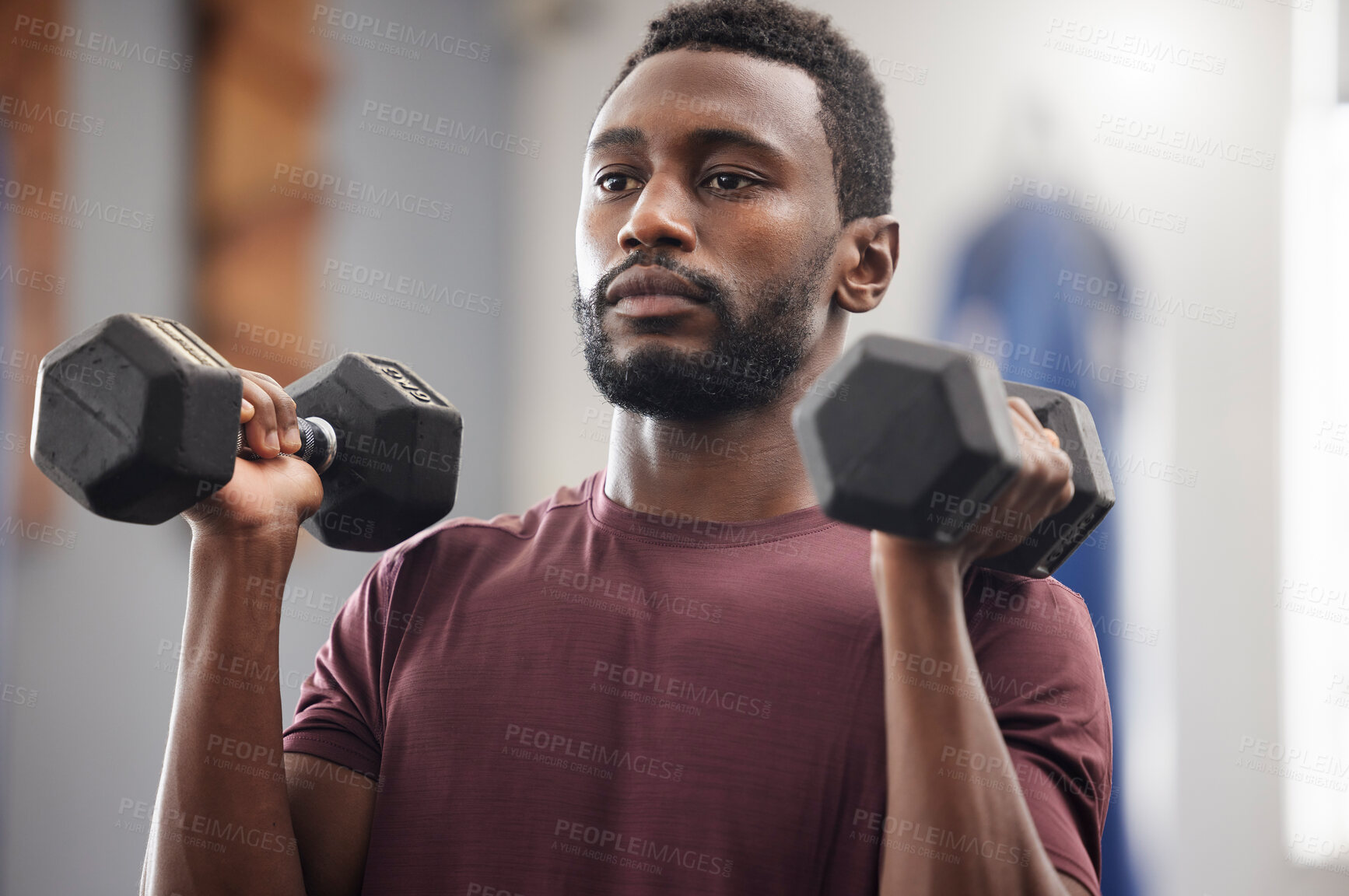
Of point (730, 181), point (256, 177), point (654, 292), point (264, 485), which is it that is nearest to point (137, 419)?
point (264, 485)

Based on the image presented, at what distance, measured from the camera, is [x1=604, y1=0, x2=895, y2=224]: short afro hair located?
42.8 inches

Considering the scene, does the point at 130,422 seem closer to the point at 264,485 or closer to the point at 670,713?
the point at 264,485

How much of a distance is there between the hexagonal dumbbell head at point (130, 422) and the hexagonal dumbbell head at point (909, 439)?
479mm

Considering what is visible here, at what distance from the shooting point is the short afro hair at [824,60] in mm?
1086

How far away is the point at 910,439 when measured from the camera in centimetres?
67

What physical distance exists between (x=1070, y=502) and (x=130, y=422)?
730 mm

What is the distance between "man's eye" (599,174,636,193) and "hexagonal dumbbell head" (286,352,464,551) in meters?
0.29

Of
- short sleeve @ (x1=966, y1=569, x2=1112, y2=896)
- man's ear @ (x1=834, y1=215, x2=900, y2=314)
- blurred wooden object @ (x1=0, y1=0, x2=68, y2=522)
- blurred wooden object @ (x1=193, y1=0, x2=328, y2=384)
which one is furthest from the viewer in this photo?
blurred wooden object @ (x1=193, y1=0, x2=328, y2=384)

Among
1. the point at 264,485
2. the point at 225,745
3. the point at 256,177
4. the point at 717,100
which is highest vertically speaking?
the point at 256,177

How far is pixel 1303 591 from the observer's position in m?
1.95

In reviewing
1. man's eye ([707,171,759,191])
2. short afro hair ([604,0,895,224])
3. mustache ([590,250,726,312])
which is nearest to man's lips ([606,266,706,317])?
mustache ([590,250,726,312])

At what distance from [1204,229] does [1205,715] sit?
0.95m

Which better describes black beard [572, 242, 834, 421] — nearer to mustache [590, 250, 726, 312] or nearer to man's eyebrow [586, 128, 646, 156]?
mustache [590, 250, 726, 312]

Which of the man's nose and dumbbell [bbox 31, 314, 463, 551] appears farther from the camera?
the man's nose
